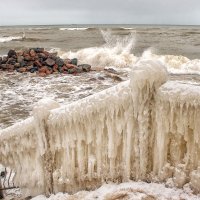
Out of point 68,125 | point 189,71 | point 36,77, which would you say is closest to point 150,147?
point 68,125

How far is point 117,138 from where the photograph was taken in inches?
174

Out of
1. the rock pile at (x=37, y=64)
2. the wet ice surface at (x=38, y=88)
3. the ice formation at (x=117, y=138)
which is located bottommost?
the wet ice surface at (x=38, y=88)

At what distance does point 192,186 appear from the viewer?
13.3ft

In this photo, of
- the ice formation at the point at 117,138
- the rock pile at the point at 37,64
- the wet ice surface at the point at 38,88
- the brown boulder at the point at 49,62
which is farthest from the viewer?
the brown boulder at the point at 49,62

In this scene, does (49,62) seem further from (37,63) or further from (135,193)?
(135,193)

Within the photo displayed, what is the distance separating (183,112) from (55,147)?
1.98 m

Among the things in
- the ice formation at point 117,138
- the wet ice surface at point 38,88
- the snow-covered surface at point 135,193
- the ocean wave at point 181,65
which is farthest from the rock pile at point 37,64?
the snow-covered surface at point 135,193

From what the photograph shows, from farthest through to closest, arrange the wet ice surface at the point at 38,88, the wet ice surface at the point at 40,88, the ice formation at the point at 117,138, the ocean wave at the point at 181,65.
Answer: the ocean wave at the point at 181,65 → the wet ice surface at the point at 40,88 → the wet ice surface at the point at 38,88 → the ice formation at the point at 117,138

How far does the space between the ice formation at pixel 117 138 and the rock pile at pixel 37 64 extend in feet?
50.8

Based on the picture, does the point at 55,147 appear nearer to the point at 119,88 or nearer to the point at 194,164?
the point at 119,88

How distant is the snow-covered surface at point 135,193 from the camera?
4.07m

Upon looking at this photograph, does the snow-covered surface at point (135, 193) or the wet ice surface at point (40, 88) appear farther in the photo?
the wet ice surface at point (40, 88)

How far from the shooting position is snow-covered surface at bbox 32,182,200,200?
407 cm

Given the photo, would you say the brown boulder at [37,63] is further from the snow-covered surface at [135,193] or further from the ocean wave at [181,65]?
the snow-covered surface at [135,193]
